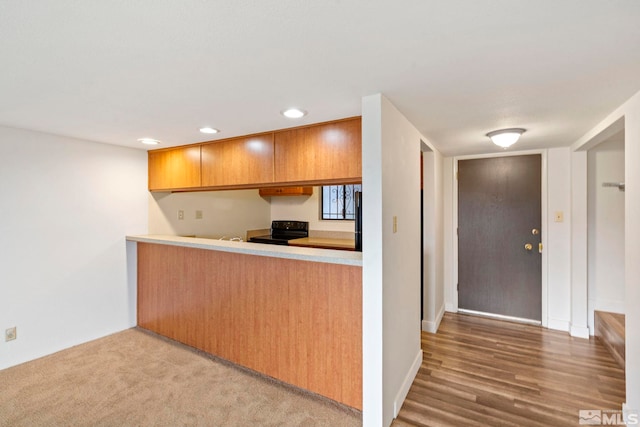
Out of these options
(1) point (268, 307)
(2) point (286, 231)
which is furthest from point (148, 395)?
(2) point (286, 231)

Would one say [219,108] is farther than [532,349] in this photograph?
No

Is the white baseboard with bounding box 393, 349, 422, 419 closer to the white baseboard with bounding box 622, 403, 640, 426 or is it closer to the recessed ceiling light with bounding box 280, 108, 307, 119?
the white baseboard with bounding box 622, 403, 640, 426

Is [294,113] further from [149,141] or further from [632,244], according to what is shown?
[632,244]

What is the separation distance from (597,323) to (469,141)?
2293 millimetres

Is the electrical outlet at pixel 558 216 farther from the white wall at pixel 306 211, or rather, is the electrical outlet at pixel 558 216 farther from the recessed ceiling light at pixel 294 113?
the recessed ceiling light at pixel 294 113

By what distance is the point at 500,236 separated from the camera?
12.1ft

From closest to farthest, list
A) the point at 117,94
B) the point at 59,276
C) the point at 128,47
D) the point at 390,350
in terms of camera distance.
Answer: the point at 128,47 < the point at 117,94 < the point at 390,350 < the point at 59,276

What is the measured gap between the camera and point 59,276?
283 centimetres

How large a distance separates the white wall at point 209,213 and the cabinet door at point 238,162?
89cm

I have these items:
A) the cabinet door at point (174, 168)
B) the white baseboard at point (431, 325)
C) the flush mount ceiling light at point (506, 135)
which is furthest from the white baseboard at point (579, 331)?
the cabinet door at point (174, 168)

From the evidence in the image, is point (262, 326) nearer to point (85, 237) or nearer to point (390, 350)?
point (390, 350)

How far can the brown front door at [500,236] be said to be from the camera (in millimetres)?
3547

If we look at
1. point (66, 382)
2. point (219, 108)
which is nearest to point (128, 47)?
point (219, 108)

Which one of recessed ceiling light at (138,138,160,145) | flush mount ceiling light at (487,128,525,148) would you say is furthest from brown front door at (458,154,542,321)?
recessed ceiling light at (138,138,160,145)
